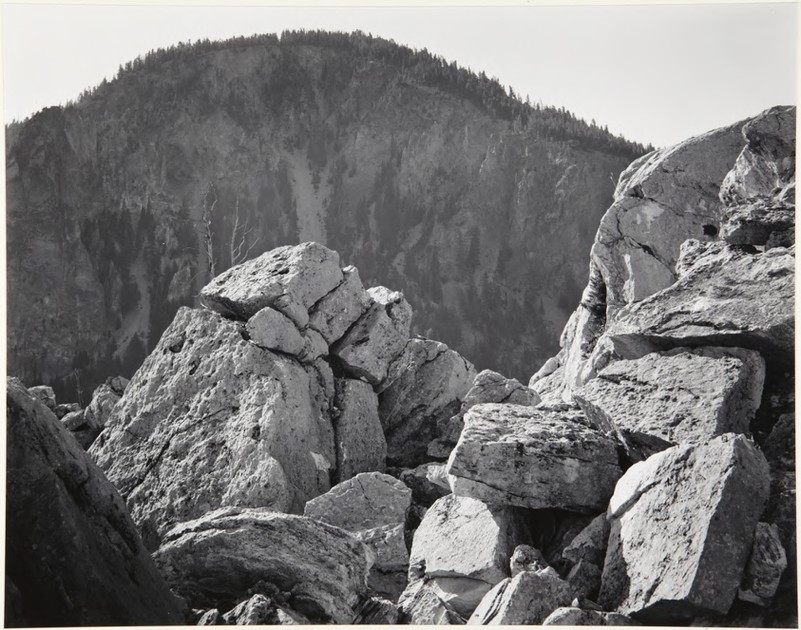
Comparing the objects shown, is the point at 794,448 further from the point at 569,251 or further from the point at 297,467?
the point at 569,251

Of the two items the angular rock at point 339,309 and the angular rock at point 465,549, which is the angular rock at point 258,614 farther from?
the angular rock at point 339,309

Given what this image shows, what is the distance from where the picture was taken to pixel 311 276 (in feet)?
48.8

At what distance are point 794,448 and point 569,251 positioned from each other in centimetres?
8423

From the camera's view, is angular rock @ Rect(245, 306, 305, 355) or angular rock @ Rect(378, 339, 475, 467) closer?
angular rock @ Rect(245, 306, 305, 355)

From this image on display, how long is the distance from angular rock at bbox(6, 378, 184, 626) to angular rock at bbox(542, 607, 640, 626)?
3.75 meters

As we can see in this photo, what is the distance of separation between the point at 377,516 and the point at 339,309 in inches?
172

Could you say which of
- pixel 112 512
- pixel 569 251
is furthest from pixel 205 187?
pixel 112 512

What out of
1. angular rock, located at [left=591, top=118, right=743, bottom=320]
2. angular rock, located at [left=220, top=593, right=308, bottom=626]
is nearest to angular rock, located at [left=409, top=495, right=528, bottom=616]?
angular rock, located at [left=220, top=593, right=308, bottom=626]

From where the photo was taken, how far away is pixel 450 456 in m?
10.6

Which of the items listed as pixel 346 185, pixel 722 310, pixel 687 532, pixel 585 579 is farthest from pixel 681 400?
pixel 346 185

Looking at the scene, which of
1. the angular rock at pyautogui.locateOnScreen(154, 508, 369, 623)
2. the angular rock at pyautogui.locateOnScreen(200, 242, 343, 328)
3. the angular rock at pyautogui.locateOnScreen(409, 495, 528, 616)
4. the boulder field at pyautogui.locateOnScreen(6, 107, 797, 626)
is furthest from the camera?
the angular rock at pyautogui.locateOnScreen(200, 242, 343, 328)

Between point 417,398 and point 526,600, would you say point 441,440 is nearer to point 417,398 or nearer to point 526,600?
point 417,398

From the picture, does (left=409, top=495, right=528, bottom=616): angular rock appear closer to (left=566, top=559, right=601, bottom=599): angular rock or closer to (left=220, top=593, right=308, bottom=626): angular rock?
(left=566, top=559, right=601, bottom=599): angular rock

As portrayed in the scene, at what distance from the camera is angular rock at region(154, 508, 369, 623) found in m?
9.15
